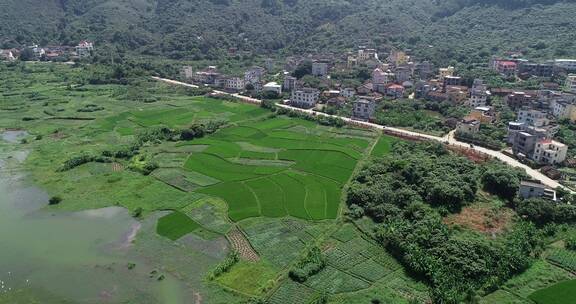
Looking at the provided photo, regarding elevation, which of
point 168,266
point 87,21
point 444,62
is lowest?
point 168,266

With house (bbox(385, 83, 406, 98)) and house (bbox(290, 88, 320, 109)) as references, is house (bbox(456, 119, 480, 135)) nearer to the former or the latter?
house (bbox(385, 83, 406, 98))

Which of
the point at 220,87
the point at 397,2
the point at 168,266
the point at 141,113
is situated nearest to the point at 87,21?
the point at 220,87

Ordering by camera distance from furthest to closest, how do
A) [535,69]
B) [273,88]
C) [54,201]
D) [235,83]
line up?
[235,83]
[535,69]
[273,88]
[54,201]

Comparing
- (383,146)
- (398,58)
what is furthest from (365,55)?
(383,146)

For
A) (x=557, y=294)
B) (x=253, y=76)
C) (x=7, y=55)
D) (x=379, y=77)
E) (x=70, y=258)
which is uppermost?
(x=7, y=55)

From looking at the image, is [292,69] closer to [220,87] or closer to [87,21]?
[220,87]

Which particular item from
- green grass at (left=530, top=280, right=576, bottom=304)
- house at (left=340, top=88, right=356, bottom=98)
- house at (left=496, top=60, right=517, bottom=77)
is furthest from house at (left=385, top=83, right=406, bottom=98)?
green grass at (left=530, top=280, right=576, bottom=304)

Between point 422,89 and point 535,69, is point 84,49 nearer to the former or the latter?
point 422,89
